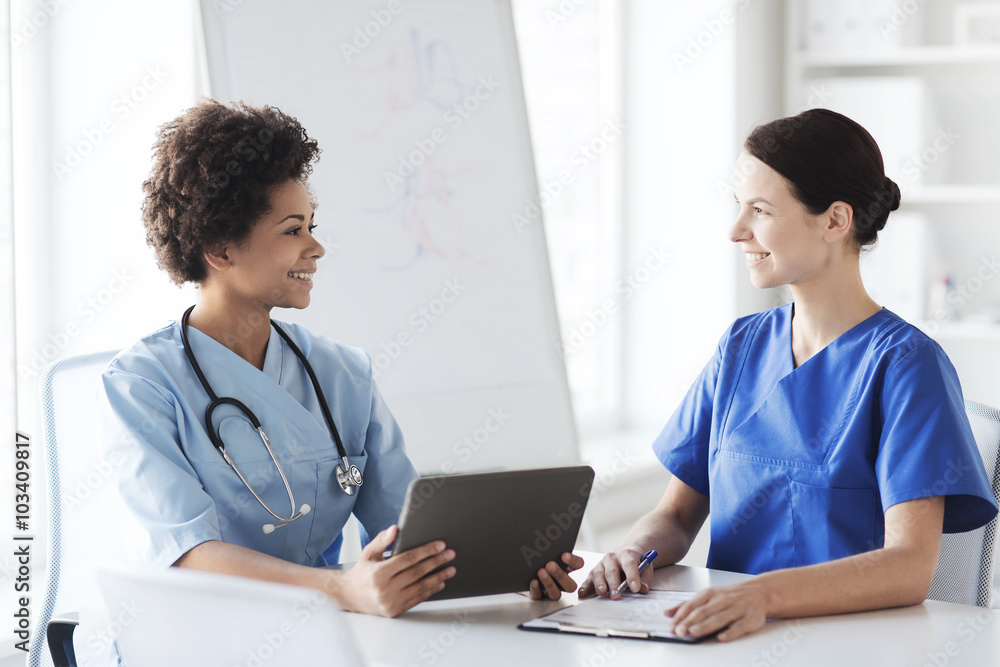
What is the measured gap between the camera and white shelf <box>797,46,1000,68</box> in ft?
9.36

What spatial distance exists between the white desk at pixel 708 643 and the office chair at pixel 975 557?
0.70 ft

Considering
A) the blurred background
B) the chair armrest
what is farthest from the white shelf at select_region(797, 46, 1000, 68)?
the chair armrest

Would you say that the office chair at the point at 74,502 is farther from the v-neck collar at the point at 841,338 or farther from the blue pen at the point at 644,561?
the v-neck collar at the point at 841,338

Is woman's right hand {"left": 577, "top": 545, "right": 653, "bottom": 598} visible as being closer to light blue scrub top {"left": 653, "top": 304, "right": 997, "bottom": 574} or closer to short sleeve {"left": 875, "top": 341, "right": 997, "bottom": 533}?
light blue scrub top {"left": 653, "top": 304, "right": 997, "bottom": 574}

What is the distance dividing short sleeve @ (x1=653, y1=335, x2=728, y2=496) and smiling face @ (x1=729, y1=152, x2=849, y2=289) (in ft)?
0.54

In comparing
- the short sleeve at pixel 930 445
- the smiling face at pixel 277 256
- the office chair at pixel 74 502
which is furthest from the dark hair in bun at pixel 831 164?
the office chair at pixel 74 502

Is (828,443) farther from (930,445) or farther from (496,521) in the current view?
(496,521)

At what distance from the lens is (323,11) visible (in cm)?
192

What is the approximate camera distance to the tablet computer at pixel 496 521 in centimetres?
110

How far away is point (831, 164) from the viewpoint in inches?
55.4

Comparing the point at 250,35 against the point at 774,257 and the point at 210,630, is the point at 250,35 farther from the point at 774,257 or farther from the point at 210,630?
the point at 210,630

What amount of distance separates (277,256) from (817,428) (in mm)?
812

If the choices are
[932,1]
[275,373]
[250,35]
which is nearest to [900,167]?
[932,1]

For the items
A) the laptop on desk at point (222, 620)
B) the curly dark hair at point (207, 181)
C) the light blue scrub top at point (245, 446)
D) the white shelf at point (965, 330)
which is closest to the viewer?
the laptop on desk at point (222, 620)
